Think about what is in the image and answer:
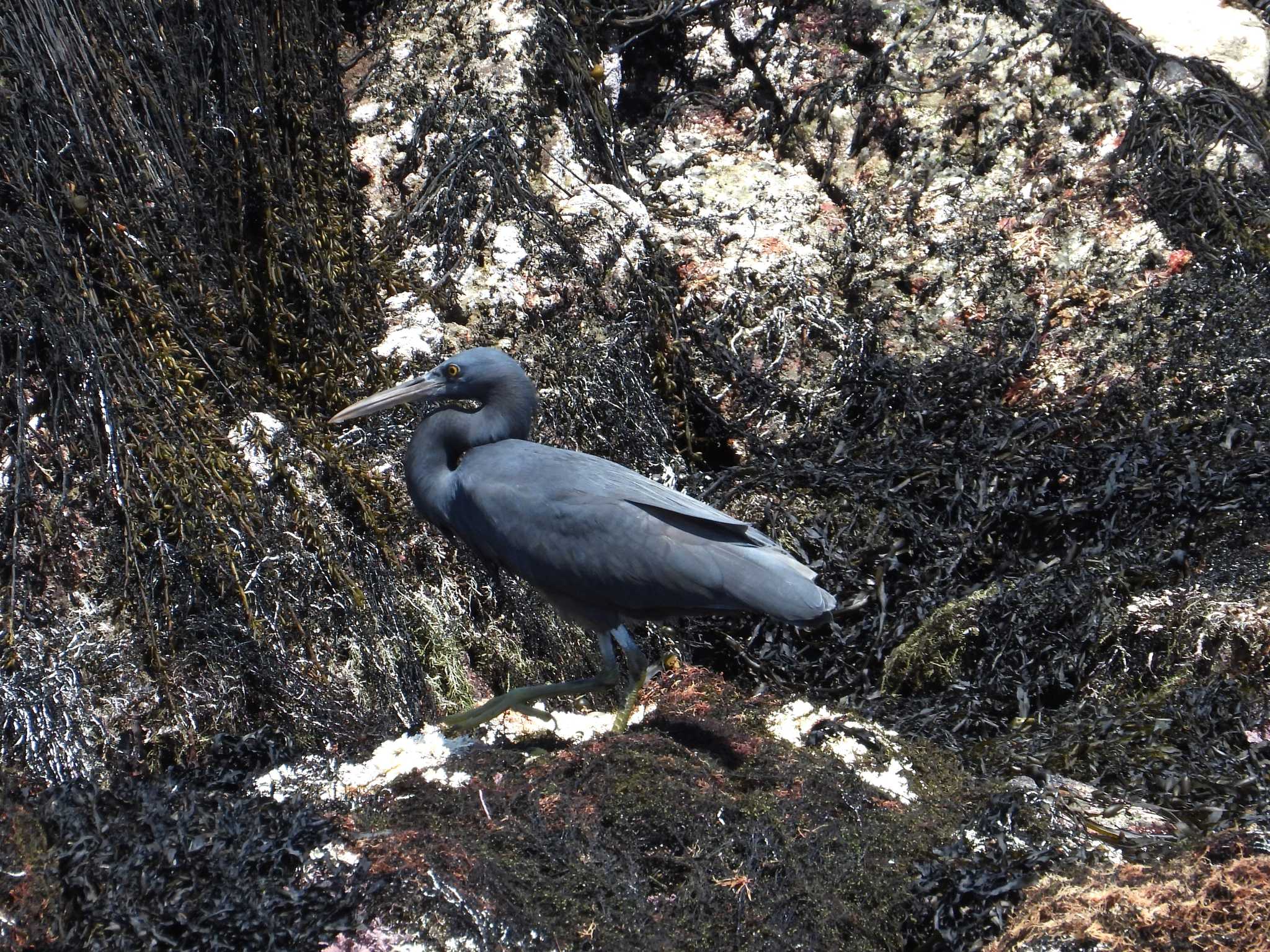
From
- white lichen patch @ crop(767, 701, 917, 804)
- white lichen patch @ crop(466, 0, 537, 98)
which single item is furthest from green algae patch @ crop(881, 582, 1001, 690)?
white lichen patch @ crop(466, 0, 537, 98)

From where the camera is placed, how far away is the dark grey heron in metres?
3.74

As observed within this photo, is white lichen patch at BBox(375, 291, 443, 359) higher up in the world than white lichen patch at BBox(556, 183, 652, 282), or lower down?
lower down

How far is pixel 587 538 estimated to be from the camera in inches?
149

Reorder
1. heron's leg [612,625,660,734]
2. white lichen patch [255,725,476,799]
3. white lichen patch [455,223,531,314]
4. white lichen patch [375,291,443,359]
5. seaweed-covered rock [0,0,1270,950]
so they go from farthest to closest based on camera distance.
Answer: white lichen patch [455,223,531,314] < white lichen patch [375,291,443,359] < heron's leg [612,625,660,734] < white lichen patch [255,725,476,799] < seaweed-covered rock [0,0,1270,950]

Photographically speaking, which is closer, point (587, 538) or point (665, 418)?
point (587, 538)

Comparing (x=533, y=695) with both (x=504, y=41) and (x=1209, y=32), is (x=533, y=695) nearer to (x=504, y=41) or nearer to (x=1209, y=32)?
(x=504, y=41)

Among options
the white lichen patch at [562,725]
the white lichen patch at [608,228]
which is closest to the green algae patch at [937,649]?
the white lichen patch at [562,725]

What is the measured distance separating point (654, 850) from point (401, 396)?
1.74 metres

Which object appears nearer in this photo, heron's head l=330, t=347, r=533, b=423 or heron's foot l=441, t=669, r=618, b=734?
heron's foot l=441, t=669, r=618, b=734

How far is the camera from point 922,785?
145 inches

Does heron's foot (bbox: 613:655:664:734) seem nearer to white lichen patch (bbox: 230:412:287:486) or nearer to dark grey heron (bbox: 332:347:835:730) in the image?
dark grey heron (bbox: 332:347:835:730)

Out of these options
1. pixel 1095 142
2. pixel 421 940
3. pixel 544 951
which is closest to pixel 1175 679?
pixel 544 951

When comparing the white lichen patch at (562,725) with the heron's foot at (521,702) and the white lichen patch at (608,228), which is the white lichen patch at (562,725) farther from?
the white lichen patch at (608,228)

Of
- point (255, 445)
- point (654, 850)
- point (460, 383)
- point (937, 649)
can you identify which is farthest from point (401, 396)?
point (937, 649)
